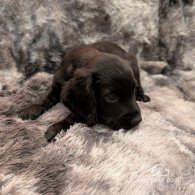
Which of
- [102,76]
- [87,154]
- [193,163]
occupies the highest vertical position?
[102,76]

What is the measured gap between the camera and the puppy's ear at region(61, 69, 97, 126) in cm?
276

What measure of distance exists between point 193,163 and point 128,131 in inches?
16.7

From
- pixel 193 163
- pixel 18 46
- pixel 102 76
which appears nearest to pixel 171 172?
pixel 193 163

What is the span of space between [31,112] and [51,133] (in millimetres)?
315

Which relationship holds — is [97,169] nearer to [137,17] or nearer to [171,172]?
[171,172]

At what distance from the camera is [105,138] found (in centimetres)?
265

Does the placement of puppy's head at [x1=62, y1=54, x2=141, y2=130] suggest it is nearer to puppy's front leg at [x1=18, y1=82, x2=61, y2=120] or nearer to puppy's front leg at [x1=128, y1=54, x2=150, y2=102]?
puppy's front leg at [x1=18, y1=82, x2=61, y2=120]

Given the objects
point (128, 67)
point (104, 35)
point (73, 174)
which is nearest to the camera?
point (73, 174)

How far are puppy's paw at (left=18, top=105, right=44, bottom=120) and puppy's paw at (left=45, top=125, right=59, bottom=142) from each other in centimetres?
23

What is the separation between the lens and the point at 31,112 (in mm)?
2871

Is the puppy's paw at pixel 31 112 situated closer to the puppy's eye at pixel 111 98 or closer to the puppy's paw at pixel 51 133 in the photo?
the puppy's paw at pixel 51 133

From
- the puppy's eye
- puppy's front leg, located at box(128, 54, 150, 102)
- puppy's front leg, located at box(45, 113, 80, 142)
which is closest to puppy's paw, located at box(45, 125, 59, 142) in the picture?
puppy's front leg, located at box(45, 113, 80, 142)

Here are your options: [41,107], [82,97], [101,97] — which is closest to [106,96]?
[101,97]

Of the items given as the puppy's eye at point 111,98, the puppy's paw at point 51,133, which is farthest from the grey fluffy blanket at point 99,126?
the puppy's eye at point 111,98
